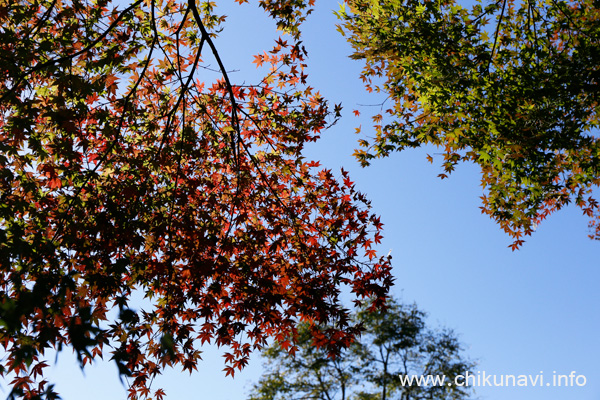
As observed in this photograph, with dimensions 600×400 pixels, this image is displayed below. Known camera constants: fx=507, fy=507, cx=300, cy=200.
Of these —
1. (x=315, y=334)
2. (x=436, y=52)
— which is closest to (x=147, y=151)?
(x=315, y=334)

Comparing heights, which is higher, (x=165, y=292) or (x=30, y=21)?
(x=30, y=21)

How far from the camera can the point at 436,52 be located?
31.4 feet

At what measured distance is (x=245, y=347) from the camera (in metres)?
6.98

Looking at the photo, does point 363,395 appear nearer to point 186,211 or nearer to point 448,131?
point 448,131

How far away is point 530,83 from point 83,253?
26.6 ft

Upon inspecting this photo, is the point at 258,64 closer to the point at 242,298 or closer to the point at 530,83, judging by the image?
the point at 242,298

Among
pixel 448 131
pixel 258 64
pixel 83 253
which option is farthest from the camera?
pixel 448 131

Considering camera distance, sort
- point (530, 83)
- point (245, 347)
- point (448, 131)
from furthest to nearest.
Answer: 1. point (448, 131)
2. point (530, 83)
3. point (245, 347)

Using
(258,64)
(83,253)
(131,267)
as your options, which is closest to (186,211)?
(131,267)

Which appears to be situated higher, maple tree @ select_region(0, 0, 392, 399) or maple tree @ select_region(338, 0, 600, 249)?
maple tree @ select_region(338, 0, 600, 249)

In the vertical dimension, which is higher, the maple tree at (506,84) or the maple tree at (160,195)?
the maple tree at (506,84)

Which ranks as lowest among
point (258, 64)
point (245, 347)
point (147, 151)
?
point (245, 347)

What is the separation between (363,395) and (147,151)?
55.2ft

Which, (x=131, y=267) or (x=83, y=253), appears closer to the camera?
(x=83, y=253)
